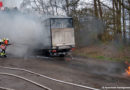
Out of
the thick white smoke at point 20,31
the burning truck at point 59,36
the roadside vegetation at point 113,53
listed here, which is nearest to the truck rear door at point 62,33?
the burning truck at point 59,36

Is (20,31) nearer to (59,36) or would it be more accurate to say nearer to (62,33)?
(59,36)

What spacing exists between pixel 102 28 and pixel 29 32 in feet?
24.8

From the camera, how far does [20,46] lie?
16.1m

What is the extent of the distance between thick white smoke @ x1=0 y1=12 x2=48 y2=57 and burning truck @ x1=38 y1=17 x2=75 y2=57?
202cm

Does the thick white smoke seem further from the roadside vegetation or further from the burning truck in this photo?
the roadside vegetation

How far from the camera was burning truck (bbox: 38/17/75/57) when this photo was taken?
1375 cm

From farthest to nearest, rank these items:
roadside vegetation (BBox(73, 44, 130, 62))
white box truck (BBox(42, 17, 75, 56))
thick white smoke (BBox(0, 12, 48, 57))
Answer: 1. thick white smoke (BBox(0, 12, 48, 57))
2. white box truck (BBox(42, 17, 75, 56))
3. roadside vegetation (BBox(73, 44, 130, 62))

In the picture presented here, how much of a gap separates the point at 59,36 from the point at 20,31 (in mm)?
4984

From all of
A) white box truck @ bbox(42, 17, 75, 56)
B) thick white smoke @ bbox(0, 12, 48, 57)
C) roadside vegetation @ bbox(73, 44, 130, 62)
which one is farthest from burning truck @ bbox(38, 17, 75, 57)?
roadside vegetation @ bbox(73, 44, 130, 62)

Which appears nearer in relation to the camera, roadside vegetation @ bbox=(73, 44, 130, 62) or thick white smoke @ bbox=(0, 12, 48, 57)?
roadside vegetation @ bbox=(73, 44, 130, 62)

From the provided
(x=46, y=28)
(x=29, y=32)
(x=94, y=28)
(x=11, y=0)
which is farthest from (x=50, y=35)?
(x=11, y=0)

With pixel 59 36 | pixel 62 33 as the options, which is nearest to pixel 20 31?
pixel 59 36

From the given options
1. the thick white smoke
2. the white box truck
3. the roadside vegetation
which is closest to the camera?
the roadside vegetation

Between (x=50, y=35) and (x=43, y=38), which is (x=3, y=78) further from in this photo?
(x=43, y=38)
